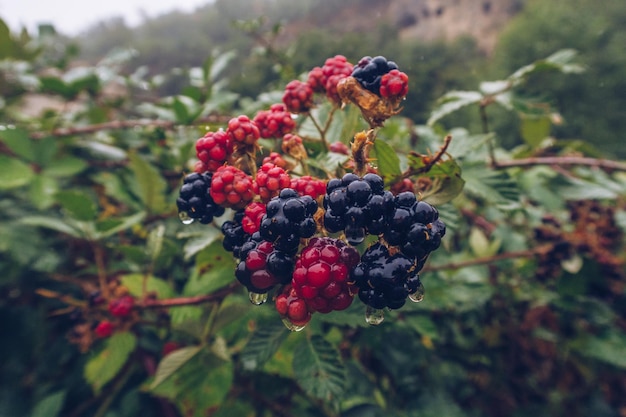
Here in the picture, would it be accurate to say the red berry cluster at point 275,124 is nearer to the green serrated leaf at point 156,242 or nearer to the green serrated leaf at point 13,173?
the green serrated leaf at point 156,242

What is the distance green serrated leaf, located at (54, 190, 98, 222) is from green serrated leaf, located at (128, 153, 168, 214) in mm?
198

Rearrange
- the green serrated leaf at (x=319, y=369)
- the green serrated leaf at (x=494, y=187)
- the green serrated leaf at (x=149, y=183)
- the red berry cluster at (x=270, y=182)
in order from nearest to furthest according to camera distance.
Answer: the red berry cluster at (x=270, y=182) < the green serrated leaf at (x=319, y=369) < the green serrated leaf at (x=494, y=187) < the green serrated leaf at (x=149, y=183)

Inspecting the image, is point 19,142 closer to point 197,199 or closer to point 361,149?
point 197,199

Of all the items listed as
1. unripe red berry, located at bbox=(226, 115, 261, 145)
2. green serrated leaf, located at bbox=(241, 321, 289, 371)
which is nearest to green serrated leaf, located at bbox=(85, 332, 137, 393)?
green serrated leaf, located at bbox=(241, 321, 289, 371)

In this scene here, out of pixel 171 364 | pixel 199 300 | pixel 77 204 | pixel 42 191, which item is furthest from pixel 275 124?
pixel 42 191

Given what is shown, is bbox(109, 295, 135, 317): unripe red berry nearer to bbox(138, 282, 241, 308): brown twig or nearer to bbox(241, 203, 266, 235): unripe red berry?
bbox(138, 282, 241, 308): brown twig

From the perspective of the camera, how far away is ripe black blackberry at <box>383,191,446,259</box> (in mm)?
616

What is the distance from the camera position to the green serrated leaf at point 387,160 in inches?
30.9

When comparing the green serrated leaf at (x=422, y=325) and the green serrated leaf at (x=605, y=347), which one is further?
the green serrated leaf at (x=605, y=347)

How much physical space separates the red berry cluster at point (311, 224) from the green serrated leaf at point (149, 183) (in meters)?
0.74

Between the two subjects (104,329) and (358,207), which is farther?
(104,329)

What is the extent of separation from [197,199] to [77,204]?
77cm

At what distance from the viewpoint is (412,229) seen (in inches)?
24.4

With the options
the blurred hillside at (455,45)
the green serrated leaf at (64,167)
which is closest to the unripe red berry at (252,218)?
the green serrated leaf at (64,167)
